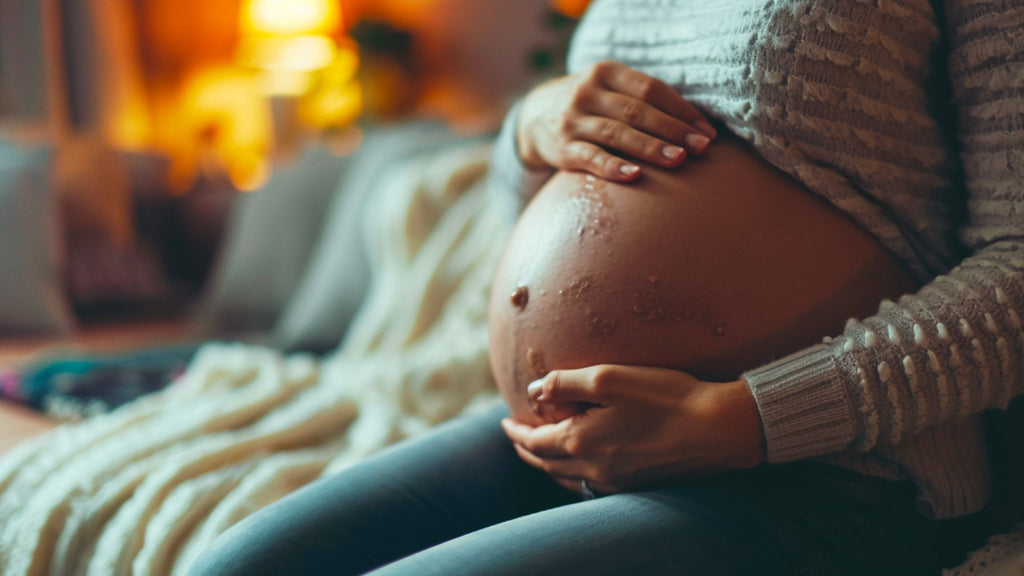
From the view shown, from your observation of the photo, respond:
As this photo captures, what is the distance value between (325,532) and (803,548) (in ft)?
1.28

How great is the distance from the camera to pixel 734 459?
585 millimetres

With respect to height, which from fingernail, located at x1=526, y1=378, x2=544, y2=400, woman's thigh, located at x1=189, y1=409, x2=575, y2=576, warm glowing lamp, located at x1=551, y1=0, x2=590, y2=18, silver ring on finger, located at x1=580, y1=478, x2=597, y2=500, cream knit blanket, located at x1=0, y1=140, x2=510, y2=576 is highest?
warm glowing lamp, located at x1=551, y1=0, x2=590, y2=18

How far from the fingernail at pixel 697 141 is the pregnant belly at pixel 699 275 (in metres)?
0.02

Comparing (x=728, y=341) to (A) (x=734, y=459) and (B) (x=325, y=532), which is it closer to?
(A) (x=734, y=459)

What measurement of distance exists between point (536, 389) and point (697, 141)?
0.86 feet

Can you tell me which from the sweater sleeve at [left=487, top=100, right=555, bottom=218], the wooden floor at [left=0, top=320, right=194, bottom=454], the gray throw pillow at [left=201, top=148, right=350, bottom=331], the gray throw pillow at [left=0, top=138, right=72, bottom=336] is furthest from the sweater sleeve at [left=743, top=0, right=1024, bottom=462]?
the gray throw pillow at [left=0, top=138, right=72, bottom=336]

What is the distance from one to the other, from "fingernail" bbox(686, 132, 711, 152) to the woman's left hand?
0.21m

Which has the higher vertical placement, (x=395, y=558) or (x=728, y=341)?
(x=728, y=341)

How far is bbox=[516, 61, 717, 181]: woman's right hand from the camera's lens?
0.67 meters

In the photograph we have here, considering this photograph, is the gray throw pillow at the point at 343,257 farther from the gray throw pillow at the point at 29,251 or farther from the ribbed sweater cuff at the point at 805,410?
the ribbed sweater cuff at the point at 805,410

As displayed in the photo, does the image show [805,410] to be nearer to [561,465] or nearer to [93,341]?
[561,465]

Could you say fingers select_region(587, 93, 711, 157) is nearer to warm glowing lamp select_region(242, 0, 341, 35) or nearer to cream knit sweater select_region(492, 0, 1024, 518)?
cream knit sweater select_region(492, 0, 1024, 518)

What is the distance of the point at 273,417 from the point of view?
1.11 meters

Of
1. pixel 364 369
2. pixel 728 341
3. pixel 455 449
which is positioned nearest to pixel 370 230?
pixel 364 369
